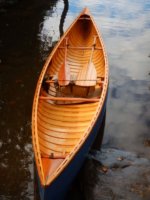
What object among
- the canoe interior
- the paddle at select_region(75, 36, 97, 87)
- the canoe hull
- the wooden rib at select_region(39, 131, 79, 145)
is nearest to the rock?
the canoe hull

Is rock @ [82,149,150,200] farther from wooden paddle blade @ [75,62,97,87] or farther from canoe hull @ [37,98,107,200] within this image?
wooden paddle blade @ [75,62,97,87]

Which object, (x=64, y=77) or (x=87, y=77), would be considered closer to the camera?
(x=64, y=77)

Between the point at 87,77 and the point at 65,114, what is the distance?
1829 millimetres

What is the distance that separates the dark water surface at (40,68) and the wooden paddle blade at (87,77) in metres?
1.54

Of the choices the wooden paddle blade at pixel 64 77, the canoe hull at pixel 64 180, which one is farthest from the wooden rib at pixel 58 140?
the wooden paddle blade at pixel 64 77

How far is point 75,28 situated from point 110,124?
17.3 ft

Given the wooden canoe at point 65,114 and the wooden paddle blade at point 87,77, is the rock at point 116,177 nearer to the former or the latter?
the wooden canoe at point 65,114

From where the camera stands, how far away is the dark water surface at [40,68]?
364 inches

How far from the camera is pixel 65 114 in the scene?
9.07 metres

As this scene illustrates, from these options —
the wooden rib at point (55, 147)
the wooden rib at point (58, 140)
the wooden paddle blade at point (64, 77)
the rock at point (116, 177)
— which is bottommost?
the rock at point (116, 177)

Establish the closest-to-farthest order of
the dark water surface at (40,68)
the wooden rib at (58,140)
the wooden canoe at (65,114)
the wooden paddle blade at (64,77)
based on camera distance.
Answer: the wooden canoe at (65,114)
the wooden rib at (58,140)
the dark water surface at (40,68)
the wooden paddle blade at (64,77)

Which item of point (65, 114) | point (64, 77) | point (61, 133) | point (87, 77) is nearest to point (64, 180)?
point (61, 133)

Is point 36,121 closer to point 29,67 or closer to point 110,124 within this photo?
point 110,124

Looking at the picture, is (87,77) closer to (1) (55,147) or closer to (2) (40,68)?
(1) (55,147)
